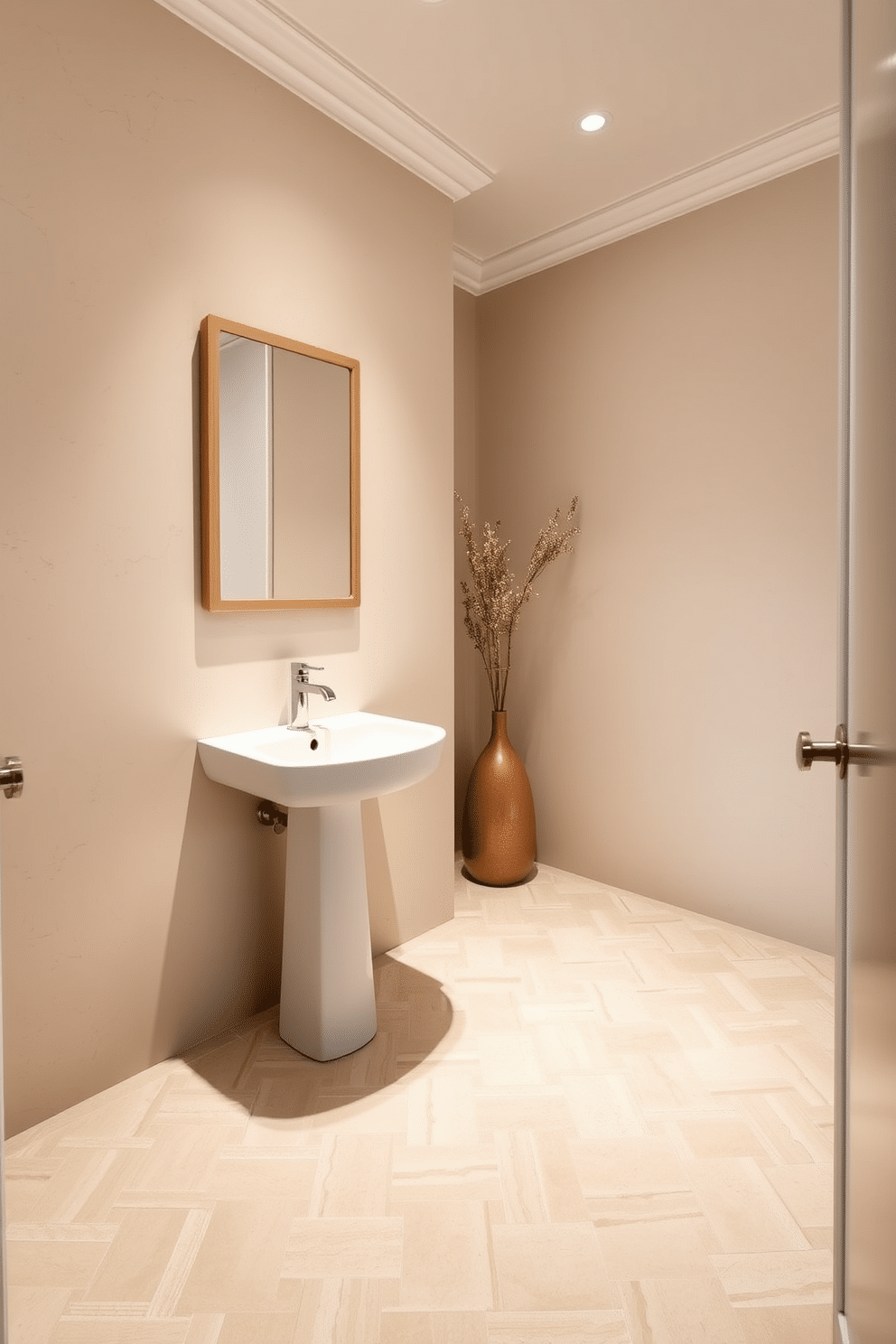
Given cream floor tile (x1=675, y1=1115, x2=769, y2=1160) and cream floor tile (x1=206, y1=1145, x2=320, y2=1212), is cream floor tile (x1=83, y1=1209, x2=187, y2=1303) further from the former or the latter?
cream floor tile (x1=675, y1=1115, x2=769, y2=1160)

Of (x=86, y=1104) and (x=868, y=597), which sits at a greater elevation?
(x=868, y=597)

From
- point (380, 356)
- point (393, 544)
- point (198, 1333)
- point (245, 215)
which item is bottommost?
point (198, 1333)

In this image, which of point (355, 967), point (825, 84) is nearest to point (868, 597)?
point (355, 967)

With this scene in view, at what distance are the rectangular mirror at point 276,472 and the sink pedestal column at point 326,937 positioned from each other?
62 centimetres

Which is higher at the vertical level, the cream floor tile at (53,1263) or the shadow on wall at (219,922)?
the shadow on wall at (219,922)

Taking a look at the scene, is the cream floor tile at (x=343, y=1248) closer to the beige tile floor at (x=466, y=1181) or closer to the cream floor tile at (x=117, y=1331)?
the beige tile floor at (x=466, y=1181)

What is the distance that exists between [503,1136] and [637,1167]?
0.28 metres

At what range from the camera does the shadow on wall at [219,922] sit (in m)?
1.95

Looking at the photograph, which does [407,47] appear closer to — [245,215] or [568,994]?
[245,215]

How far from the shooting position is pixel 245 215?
78.2 inches

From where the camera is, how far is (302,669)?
6.95 ft

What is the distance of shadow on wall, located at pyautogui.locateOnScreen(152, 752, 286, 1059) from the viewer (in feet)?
6.41

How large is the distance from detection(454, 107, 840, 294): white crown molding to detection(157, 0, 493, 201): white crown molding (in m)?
0.48

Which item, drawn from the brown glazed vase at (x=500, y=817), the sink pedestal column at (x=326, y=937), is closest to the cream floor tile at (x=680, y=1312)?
the sink pedestal column at (x=326, y=937)
